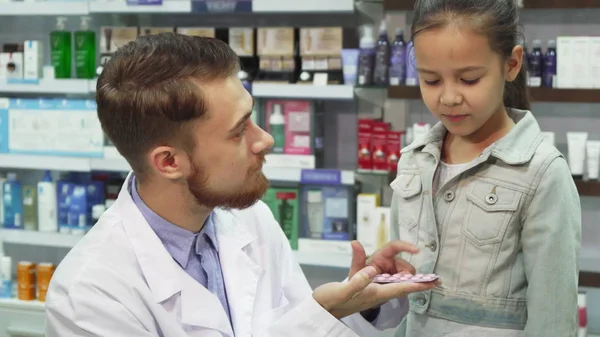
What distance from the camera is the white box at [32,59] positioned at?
12.7 feet

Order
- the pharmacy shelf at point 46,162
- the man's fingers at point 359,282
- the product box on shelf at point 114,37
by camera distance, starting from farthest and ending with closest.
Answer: the pharmacy shelf at point 46,162, the product box on shelf at point 114,37, the man's fingers at point 359,282

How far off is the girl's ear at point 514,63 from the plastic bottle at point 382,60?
5.28 ft

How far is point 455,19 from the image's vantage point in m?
1.63

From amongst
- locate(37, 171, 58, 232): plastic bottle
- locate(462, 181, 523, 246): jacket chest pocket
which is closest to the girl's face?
locate(462, 181, 523, 246): jacket chest pocket

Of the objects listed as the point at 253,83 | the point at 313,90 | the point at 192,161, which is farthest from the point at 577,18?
the point at 192,161

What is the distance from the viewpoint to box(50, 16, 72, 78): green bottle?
3.87m

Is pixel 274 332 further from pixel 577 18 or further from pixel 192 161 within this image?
pixel 577 18

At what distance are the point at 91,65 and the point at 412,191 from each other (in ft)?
8.22

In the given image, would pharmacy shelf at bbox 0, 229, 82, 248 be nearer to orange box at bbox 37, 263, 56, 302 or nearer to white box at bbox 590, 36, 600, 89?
orange box at bbox 37, 263, 56, 302

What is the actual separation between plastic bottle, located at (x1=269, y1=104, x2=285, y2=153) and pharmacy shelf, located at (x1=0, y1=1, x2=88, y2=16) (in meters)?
1.06

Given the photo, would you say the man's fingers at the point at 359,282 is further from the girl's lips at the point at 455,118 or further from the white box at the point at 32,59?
the white box at the point at 32,59

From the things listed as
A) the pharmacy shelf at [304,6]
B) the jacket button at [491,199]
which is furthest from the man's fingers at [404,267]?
the pharmacy shelf at [304,6]

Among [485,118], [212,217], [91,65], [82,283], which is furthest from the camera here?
[91,65]

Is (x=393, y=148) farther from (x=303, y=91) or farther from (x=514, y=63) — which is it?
(x=514, y=63)
